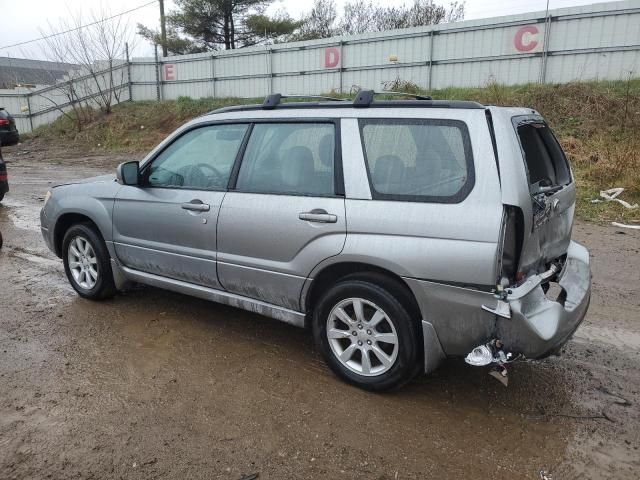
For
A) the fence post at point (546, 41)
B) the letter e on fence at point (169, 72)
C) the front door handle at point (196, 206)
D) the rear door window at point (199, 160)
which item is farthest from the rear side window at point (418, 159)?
the letter e on fence at point (169, 72)

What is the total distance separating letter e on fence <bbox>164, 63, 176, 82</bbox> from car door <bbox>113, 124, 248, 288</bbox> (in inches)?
806

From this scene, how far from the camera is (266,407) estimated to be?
315 cm

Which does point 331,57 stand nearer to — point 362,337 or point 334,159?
point 334,159

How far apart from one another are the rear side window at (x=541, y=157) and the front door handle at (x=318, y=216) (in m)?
1.16

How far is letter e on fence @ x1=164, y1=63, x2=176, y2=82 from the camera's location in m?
23.1

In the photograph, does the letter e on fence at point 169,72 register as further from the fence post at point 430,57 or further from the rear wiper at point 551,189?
the rear wiper at point 551,189

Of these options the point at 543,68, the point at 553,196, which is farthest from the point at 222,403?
the point at 543,68

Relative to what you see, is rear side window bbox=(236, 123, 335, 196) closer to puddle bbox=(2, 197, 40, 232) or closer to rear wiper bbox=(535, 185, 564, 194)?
rear wiper bbox=(535, 185, 564, 194)

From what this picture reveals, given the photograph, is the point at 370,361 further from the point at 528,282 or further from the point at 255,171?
the point at 255,171

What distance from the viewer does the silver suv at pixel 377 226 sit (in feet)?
9.20

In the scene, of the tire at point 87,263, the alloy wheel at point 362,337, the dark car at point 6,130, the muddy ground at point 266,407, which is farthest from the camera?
the dark car at point 6,130

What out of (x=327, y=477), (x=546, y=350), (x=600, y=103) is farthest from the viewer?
(x=600, y=103)

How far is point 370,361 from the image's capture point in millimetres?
3287

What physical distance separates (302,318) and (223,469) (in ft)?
3.72
